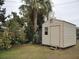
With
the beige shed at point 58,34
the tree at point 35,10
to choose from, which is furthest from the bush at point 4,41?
the tree at point 35,10

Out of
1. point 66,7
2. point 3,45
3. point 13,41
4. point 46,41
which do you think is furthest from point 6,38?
point 66,7

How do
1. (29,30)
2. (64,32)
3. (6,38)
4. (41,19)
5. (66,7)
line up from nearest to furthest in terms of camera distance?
1. (64,32)
2. (6,38)
3. (29,30)
4. (41,19)
5. (66,7)

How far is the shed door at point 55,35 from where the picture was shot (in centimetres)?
1789

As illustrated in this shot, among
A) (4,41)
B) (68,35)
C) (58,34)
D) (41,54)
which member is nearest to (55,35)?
(58,34)

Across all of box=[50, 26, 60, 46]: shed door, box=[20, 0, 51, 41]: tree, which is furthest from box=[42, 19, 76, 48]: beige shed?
box=[20, 0, 51, 41]: tree

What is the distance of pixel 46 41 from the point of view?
1973 cm

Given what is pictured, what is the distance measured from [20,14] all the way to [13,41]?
5.21 metres

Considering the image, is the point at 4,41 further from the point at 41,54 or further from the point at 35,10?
the point at 35,10

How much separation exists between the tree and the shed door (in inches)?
191

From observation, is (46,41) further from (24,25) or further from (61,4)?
(61,4)

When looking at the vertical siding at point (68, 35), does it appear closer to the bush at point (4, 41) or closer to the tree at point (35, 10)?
the tree at point (35, 10)

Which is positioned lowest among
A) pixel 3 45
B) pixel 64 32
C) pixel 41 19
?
pixel 3 45

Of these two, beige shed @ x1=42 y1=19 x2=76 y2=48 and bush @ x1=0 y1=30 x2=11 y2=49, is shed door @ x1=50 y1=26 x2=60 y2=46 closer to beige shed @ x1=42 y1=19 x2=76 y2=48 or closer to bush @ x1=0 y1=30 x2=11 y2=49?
beige shed @ x1=42 y1=19 x2=76 y2=48

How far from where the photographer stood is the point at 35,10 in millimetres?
22984
